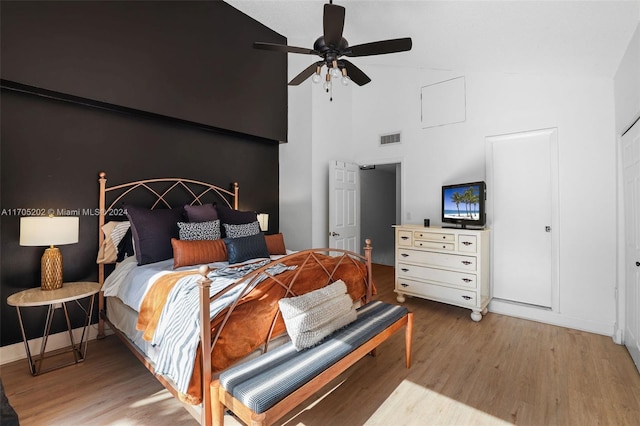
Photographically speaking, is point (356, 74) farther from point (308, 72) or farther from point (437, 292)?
point (437, 292)

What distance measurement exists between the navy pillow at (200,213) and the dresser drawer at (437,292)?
2608 millimetres

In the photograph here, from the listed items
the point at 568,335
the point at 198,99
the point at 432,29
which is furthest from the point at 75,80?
the point at 568,335

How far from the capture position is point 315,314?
188cm

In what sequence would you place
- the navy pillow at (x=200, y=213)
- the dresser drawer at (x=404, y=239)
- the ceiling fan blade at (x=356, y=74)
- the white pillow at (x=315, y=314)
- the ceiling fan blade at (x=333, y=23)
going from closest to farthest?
the white pillow at (x=315, y=314) → the ceiling fan blade at (x=333, y=23) → the ceiling fan blade at (x=356, y=74) → the navy pillow at (x=200, y=213) → the dresser drawer at (x=404, y=239)

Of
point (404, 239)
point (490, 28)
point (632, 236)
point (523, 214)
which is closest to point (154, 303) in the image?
point (404, 239)

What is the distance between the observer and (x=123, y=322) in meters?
2.45

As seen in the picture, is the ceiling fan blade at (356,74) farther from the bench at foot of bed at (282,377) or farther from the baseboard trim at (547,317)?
the baseboard trim at (547,317)

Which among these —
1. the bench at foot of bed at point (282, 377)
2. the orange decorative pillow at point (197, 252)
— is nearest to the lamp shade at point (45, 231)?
the orange decorative pillow at point (197, 252)

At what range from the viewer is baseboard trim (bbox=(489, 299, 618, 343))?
3.07 meters

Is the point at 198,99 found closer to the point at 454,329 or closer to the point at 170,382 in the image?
the point at 170,382

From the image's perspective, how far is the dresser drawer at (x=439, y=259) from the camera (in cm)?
349

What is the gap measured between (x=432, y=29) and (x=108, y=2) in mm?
3204

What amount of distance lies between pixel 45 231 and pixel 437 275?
13.0 feet

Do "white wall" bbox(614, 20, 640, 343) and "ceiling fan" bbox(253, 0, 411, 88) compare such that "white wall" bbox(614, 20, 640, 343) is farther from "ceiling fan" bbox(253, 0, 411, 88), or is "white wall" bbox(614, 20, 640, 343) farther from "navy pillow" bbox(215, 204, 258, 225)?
"navy pillow" bbox(215, 204, 258, 225)
